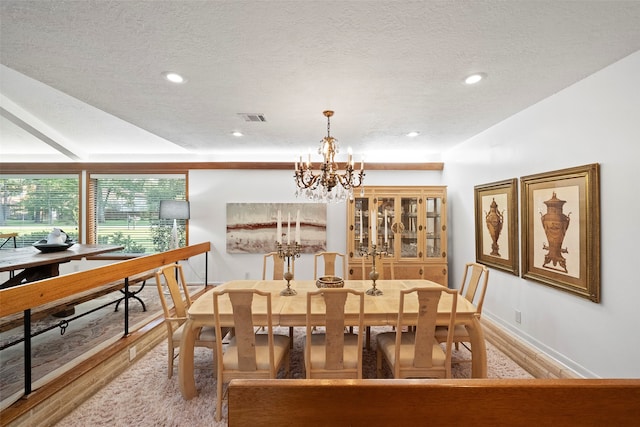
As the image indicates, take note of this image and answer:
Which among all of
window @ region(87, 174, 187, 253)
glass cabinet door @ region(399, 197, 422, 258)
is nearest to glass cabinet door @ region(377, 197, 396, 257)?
glass cabinet door @ region(399, 197, 422, 258)

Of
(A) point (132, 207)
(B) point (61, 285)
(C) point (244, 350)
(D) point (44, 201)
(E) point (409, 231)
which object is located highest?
(D) point (44, 201)

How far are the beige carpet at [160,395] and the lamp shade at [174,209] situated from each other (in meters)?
2.05

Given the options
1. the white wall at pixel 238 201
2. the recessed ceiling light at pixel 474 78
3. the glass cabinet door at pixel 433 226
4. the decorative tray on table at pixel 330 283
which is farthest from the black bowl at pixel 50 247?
the glass cabinet door at pixel 433 226

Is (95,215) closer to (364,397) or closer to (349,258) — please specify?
(349,258)

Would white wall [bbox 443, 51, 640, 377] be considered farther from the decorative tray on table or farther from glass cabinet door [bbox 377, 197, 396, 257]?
the decorative tray on table

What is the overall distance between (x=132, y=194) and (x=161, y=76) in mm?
3413

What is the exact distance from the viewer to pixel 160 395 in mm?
2076

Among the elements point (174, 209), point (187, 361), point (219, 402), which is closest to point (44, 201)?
point (174, 209)

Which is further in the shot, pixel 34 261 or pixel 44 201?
pixel 44 201

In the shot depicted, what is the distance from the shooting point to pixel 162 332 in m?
2.96

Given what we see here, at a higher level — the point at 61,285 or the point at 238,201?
the point at 238,201

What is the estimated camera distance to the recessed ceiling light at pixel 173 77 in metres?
1.99

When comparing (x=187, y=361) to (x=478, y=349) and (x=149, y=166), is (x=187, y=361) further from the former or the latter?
(x=149, y=166)

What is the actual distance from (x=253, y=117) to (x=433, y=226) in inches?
117
